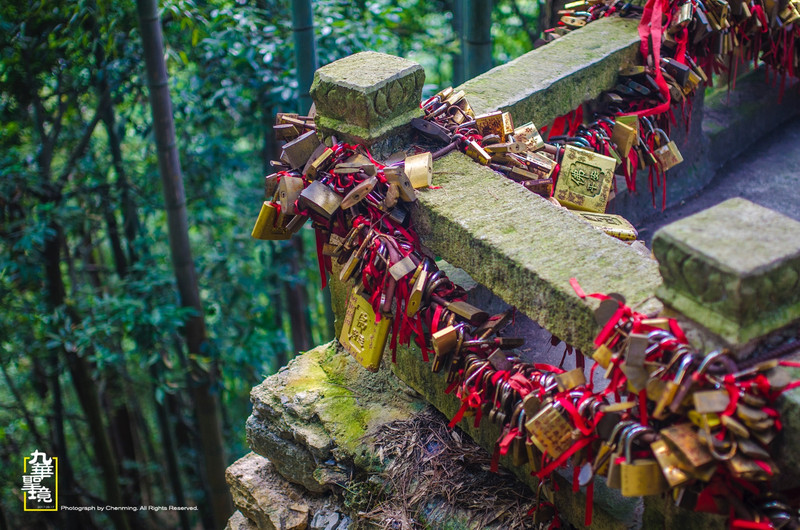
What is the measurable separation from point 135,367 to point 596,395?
8084 mm

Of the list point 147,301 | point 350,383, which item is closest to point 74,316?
point 147,301

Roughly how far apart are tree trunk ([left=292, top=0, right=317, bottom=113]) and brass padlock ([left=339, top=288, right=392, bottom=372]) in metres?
1.84

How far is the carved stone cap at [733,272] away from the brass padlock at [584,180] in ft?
3.35

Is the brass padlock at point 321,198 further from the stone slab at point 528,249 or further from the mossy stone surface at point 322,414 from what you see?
the mossy stone surface at point 322,414

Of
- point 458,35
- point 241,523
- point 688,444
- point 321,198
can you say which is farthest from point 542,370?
point 458,35

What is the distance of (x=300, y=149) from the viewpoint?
2.55 meters

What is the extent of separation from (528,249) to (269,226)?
100 centimetres

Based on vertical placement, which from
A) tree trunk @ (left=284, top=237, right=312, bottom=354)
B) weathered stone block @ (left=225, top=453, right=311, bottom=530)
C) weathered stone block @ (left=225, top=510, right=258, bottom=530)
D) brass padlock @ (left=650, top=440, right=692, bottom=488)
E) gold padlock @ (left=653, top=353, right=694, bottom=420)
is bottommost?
tree trunk @ (left=284, top=237, right=312, bottom=354)

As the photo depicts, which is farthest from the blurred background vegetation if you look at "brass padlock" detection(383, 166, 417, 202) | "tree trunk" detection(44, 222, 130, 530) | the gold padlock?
the gold padlock

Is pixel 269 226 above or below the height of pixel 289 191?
below

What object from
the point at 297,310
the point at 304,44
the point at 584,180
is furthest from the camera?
the point at 297,310

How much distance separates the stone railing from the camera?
1.53 m

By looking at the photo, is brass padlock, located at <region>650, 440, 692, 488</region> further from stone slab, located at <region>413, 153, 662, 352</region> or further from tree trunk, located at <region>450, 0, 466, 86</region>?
tree trunk, located at <region>450, 0, 466, 86</region>

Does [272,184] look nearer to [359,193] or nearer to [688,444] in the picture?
[359,193]
